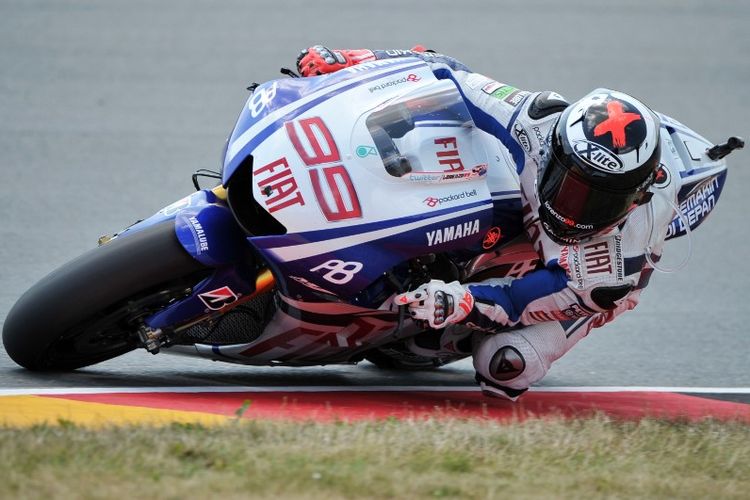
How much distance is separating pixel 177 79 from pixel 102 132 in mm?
1166

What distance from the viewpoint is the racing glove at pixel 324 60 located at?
17.0ft

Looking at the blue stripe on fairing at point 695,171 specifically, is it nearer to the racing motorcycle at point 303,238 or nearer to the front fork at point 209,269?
the racing motorcycle at point 303,238

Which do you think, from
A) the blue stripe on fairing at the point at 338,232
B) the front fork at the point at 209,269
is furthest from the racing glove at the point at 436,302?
the front fork at the point at 209,269

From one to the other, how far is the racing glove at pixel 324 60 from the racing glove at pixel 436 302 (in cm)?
103

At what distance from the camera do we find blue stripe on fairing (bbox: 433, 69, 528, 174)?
5.08m

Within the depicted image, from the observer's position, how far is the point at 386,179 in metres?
4.61

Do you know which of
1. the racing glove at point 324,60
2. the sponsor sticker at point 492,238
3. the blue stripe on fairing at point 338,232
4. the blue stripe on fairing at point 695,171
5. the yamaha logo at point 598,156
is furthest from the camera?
the blue stripe on fairing at point 695,171

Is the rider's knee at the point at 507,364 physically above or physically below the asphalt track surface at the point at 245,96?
below

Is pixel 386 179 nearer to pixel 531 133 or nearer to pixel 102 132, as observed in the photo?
pixel 531 133

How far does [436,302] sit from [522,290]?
1.47 ft

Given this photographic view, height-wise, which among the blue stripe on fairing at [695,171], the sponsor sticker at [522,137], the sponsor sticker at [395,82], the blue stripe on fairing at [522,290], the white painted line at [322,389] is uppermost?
the sponsor sticker at [395,82]

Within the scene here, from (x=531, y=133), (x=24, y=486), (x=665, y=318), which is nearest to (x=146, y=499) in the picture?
(x=24, y=486)

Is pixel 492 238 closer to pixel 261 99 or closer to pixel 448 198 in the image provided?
pixel 448 198

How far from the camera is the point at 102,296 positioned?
461 cm
